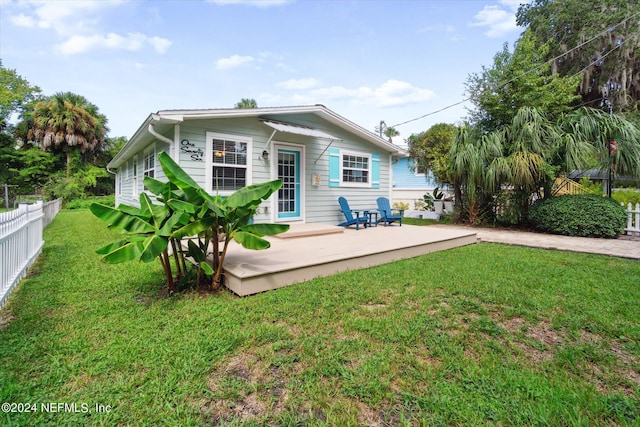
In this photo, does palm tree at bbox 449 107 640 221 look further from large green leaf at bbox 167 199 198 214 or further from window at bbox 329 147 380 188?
large green leaf at bbox 167 199 198 214

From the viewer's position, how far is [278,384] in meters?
2.07

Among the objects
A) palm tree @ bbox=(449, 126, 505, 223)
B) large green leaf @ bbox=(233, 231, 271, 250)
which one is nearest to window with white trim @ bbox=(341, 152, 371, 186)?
palm tree @ bbox=(449, 126, 505, 223)

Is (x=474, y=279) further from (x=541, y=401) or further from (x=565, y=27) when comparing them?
(x=565, y=27)

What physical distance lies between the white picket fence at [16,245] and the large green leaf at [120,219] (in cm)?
105

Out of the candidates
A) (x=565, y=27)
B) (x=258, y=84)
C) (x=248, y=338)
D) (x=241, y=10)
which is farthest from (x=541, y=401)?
(x=565, y=27)

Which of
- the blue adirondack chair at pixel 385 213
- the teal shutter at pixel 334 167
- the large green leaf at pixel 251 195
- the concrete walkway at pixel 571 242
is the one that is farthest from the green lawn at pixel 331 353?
the teal shutter at pixel 334 167

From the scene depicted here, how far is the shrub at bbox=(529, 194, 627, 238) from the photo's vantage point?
8078mm

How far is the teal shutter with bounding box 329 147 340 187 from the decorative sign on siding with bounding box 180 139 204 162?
3.75 meters

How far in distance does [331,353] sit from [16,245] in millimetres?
4376

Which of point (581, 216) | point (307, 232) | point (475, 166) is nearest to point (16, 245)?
point (307, 232)

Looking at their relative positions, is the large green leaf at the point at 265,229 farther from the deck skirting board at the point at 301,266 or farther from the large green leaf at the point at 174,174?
the large green leaf at the point at 174,174

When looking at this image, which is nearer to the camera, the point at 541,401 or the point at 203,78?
the point at 541,401

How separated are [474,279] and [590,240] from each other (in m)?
5.78

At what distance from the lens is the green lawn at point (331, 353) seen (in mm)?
1809
